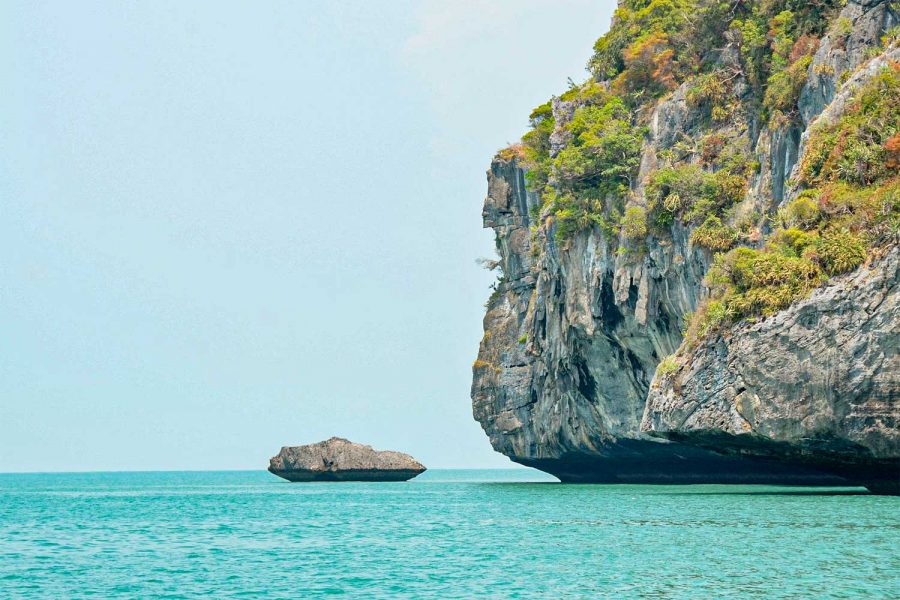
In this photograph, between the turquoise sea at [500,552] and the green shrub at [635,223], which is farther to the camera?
the green shrub at [635,223]

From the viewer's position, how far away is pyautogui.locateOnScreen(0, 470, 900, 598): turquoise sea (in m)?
20.0

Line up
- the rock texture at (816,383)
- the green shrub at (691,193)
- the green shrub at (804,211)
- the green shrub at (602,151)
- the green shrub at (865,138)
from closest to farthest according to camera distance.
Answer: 1. the rock texture at (816,383)
2. the green shrub at (865,138)
3. the green shrub at (804,211)
4. the green shrub at (691,193)
5. the green shrub at (602,151)

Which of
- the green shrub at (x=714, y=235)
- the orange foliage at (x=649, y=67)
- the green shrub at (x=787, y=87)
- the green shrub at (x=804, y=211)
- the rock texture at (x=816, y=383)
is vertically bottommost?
the rock texture at (x=816, y=383)

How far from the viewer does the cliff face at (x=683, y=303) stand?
31156mm

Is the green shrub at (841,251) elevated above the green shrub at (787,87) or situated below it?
below

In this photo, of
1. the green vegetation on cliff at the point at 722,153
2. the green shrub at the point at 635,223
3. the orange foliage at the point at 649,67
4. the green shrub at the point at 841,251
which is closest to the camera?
the green shrub at the point at 841,251

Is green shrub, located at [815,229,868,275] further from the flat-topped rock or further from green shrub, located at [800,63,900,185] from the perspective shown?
the flat-topped rock

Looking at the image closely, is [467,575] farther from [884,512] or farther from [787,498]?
[787,498]

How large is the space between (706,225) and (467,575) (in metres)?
23.3

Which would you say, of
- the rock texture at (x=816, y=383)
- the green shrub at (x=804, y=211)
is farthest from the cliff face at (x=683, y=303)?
the green shrub at (x=804, y=211)

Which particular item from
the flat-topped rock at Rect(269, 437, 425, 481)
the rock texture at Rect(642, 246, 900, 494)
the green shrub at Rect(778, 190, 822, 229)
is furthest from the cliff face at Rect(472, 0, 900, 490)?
the flat-topped rock at Rect(269, 437, 425, 481)

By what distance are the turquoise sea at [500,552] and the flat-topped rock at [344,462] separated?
41.0 meters

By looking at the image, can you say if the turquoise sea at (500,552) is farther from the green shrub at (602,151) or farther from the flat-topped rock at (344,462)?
the flat-topped rock at (344,462)

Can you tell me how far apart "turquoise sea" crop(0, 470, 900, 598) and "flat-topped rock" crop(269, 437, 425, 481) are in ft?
134
